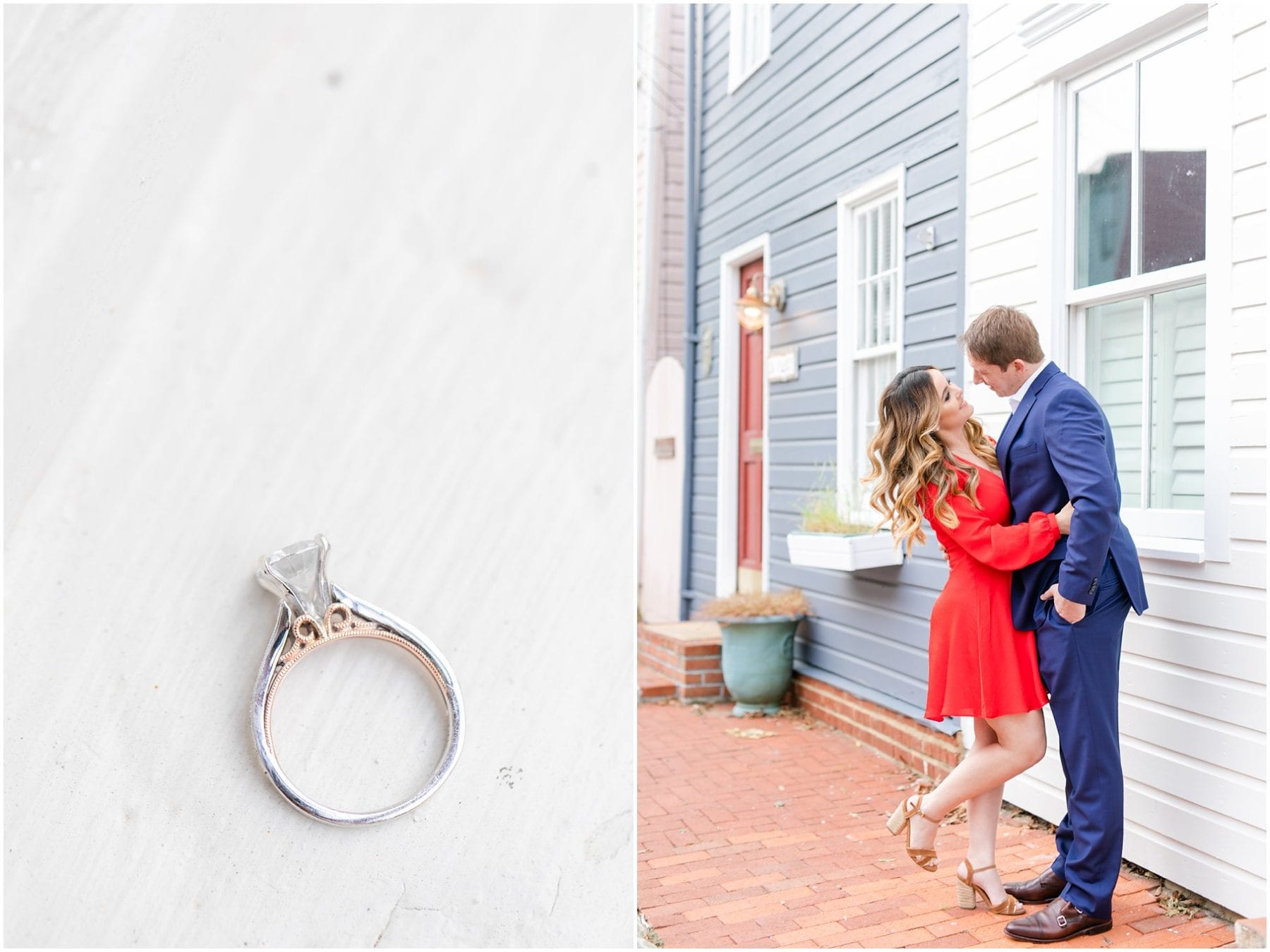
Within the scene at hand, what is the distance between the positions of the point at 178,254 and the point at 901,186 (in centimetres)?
400

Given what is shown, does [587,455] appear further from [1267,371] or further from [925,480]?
[1267,371]

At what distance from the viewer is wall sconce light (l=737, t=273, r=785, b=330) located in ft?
20.8

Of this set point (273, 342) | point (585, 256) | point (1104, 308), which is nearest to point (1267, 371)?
point (1104, 308)

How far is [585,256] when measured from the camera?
178cm

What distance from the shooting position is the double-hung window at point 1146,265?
3232mm

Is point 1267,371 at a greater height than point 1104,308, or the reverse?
point 1104,308

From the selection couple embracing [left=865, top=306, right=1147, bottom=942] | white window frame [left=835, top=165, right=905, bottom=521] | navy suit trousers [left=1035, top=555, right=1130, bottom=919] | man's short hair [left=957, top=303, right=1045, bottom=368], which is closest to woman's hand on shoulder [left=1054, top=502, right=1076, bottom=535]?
couple embracing [left=865, top=306, right=1147, bottom=942]

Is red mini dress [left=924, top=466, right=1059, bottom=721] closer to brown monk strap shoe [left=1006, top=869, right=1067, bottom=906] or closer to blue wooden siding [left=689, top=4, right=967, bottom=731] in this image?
brown monk strap shoe [left=1006, top=869, right=1067, bottom=906]

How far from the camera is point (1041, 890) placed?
3105 mm

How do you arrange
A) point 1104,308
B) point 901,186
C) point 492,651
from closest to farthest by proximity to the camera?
1. point 492,651
2. point 1104,308
3. point 901,186

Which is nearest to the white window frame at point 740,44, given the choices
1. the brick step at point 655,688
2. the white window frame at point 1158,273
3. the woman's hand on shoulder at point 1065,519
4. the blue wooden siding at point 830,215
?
the blue wooden siding at point 830,215

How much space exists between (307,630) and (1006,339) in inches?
85.9

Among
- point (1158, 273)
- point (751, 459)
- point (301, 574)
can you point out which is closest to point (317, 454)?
point (301, 574)

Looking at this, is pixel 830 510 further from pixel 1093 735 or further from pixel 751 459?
pixel 1093 735
